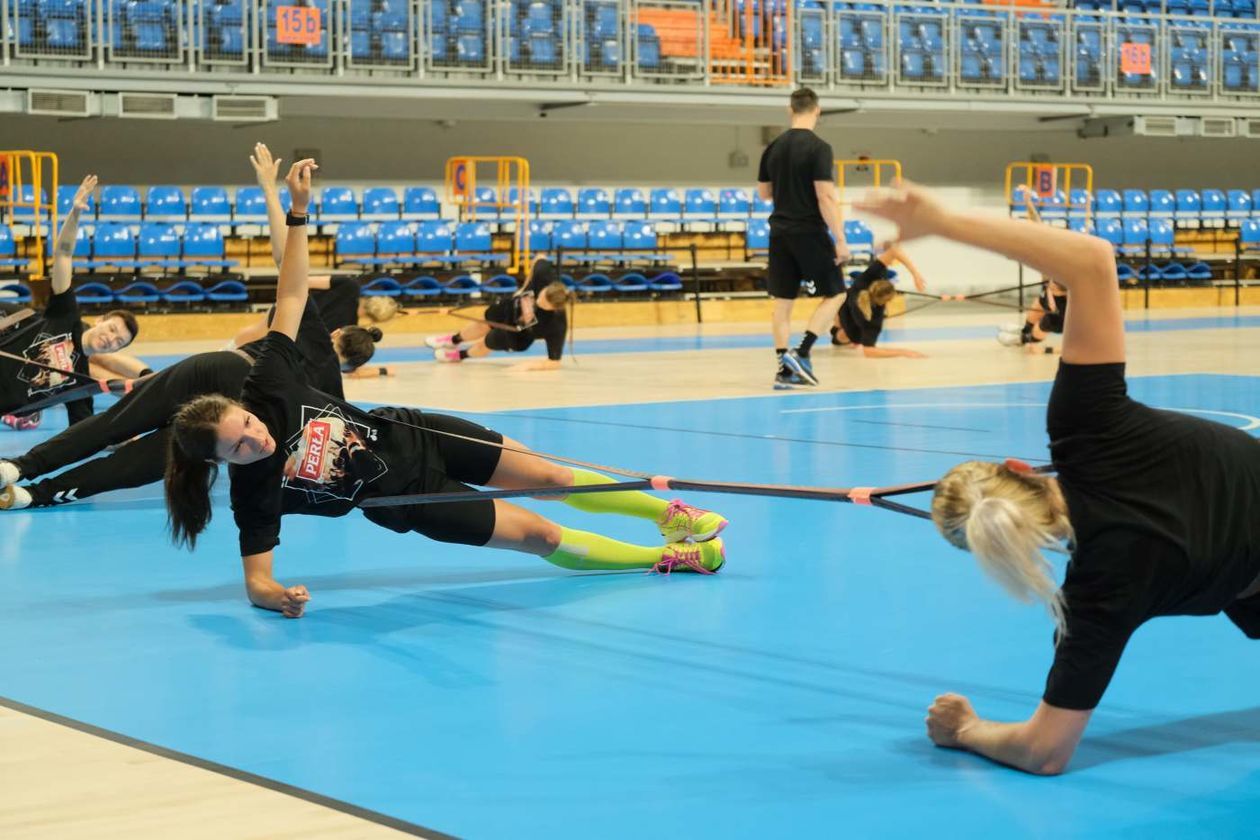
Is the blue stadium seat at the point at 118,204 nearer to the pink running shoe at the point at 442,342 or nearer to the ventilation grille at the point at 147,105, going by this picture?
the ventilation grille at the point at 147,105

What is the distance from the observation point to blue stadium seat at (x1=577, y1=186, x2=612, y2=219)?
25.1 metres

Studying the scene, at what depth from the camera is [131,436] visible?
6.98m

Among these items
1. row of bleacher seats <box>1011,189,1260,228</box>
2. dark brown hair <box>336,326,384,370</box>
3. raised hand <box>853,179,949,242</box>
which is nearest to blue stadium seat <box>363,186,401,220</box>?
row of bleacher seats <box>1011,189,1260,228</box>

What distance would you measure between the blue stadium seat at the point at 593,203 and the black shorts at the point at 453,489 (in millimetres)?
19697

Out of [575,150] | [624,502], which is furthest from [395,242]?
[624,502]

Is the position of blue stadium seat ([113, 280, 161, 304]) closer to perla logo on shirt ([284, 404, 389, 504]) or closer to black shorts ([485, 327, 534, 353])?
black shorts ([485, 327, 534, 353])

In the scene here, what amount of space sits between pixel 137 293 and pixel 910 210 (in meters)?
18.0

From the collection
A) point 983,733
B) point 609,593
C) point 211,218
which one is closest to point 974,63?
point 211,218

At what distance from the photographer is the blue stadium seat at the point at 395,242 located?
21.6 m

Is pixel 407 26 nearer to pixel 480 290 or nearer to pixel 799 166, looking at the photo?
pixel 480 290

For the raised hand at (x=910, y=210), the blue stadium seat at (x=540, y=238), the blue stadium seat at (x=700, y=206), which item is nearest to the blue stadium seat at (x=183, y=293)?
the blue stadium seat at (x=540, y=238)

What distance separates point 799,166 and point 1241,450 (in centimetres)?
905

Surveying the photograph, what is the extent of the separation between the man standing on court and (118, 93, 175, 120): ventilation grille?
1140cm

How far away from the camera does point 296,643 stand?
15.7 feet
